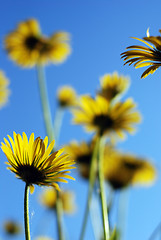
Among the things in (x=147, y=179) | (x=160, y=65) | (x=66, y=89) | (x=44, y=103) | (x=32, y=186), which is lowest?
(x=32, y=186)

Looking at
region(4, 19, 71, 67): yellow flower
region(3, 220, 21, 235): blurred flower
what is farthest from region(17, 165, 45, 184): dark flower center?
region(3, 220, 21, 235): blurred flower

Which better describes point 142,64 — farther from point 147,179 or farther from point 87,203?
point 147,179

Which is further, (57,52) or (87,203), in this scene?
(57,52)

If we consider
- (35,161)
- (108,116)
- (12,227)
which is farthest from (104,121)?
(12,227)

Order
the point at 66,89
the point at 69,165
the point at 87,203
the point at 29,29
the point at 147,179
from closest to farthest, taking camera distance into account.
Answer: the point at 69,165, the point at 87,203, the point at 147,179, the point at 29,29, the point at 66,89

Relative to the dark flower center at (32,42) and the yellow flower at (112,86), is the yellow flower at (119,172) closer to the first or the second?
the yellow flower at (112,86)

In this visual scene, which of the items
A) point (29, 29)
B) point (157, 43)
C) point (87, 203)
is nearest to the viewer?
point (157, 43)

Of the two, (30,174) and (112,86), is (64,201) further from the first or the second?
(30,174)

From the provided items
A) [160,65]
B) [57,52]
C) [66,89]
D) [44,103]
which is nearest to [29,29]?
[57,52]
